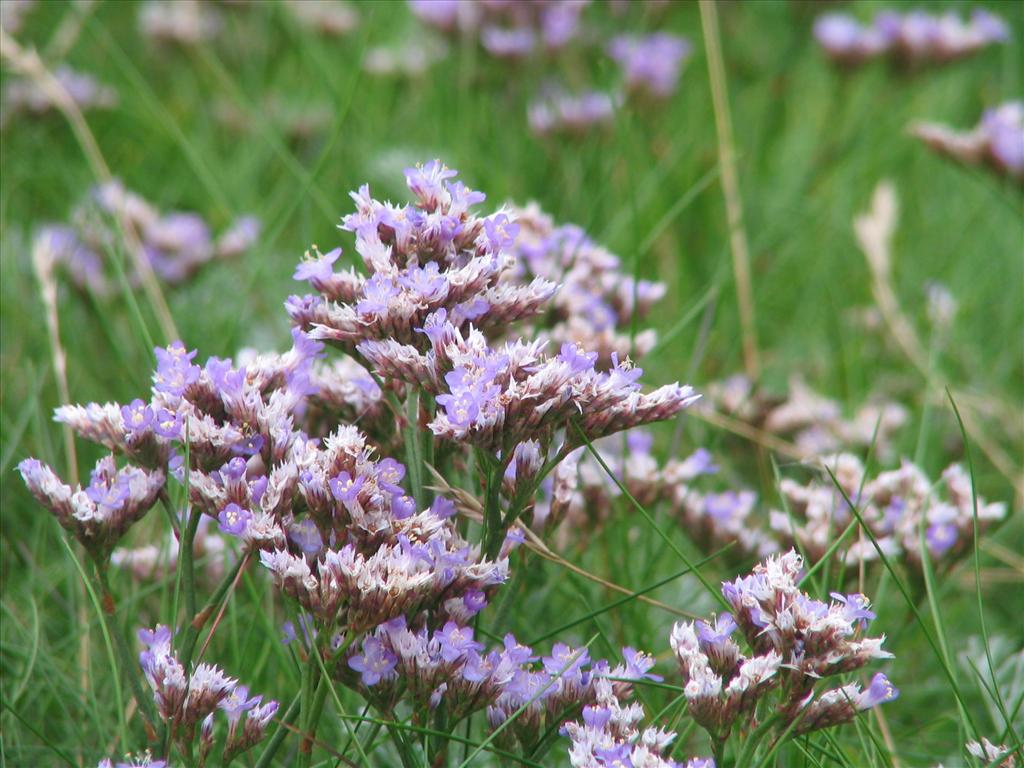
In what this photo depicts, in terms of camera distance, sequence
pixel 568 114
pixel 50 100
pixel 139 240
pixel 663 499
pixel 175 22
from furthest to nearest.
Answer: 1. pixel 175 22
2. pixel 568 114
3. pixel 50 100
4. pixel 139 240
5. pixel 663 499

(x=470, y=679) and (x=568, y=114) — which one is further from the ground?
(x=568, y=114)

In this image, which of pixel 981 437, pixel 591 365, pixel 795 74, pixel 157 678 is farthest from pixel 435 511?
pixel 795 74

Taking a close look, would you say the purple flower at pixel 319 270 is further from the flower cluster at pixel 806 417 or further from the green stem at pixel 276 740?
the flower cluster at pixel 806 417

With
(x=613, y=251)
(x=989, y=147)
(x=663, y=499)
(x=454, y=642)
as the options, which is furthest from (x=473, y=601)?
(x=989, y=147)

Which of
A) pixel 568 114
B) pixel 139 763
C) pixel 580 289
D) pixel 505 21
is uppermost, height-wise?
pixel 505 21

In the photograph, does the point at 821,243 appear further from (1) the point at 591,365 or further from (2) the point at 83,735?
(2) the point at 83,735

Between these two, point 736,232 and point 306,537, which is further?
point 736,232

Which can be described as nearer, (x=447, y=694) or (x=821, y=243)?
(x=447, y=694)

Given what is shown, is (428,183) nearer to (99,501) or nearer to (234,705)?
(99,501)
